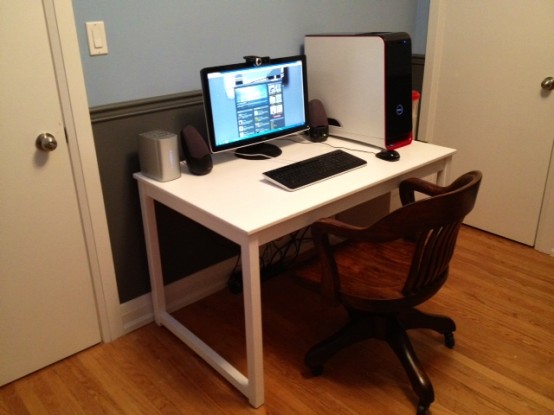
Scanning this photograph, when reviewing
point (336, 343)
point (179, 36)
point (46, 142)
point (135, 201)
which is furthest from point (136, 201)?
point (336, 343)

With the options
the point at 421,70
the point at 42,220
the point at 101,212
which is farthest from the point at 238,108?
the point at 421,70

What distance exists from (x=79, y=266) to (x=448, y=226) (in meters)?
1.37

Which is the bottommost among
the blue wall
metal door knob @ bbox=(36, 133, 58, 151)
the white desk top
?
the white desk top

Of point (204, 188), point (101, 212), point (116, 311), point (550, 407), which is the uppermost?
point (204, 188)

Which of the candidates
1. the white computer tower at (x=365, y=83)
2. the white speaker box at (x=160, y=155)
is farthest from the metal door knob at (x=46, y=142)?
the white computer tower at (x=365, y=83)

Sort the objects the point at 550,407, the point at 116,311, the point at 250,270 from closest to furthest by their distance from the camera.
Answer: the point at 250,270
the point at 550,407
the point at 116,311

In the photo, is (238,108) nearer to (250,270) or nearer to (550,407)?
(250,270)

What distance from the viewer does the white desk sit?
1571 millimetres

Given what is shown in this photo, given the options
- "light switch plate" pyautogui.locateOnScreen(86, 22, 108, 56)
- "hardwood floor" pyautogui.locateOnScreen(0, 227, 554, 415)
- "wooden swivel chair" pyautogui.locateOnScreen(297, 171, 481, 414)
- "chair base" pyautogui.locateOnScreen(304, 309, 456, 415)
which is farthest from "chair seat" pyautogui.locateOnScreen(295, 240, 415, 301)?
"light switch plate" pyautogui.locateOnScreen(86, 22, 108, 56)

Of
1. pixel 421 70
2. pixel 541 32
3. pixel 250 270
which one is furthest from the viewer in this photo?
pixel 421 70

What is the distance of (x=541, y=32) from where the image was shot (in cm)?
244

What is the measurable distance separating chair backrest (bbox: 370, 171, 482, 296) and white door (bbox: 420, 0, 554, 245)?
1.18 metres

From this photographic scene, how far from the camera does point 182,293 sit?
2336 mm

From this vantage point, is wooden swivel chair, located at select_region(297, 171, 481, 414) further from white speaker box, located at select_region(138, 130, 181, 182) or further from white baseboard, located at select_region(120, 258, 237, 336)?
white baseboard, located at select_region(120, 258, 237, 336)
